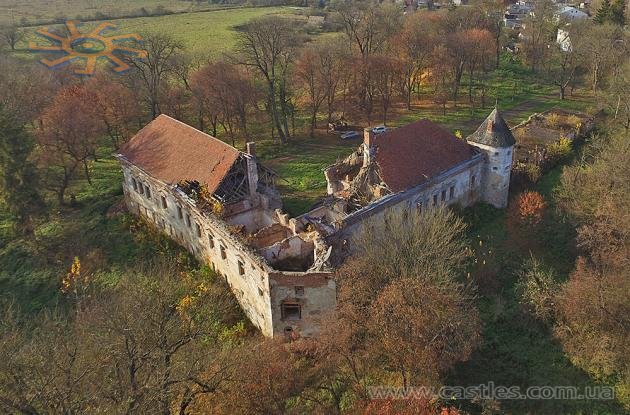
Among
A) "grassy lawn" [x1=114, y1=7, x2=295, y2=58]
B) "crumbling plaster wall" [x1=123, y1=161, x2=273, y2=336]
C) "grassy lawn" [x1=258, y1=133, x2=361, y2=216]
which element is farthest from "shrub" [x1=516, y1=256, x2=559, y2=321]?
"grassy lawn" [x1=114, y1=7, x2=295, y2=58]

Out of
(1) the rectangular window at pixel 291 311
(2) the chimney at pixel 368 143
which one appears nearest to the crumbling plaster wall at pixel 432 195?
(2) the chimney at pixel 368 143

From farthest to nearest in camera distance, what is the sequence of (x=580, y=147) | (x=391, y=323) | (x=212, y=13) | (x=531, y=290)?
(x=212, y=13), (x=580, y=147), (x=531, y=290), (x=391, y=323)

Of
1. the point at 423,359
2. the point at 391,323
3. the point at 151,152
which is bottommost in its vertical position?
the point at 423,359

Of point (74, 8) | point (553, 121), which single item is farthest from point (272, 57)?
point (74, 8)

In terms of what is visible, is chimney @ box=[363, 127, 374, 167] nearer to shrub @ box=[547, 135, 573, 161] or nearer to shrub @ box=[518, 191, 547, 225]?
shrub @ box=[518, 191, 547, 225]

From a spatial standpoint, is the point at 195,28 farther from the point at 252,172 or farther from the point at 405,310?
the point at 405,310

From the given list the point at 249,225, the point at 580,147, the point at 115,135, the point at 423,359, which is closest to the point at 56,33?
the point at 115,135

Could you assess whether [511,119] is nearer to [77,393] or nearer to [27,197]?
[27,197]

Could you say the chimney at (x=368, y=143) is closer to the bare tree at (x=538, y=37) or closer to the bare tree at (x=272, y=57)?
the bare tree at (x=272, y=57)
